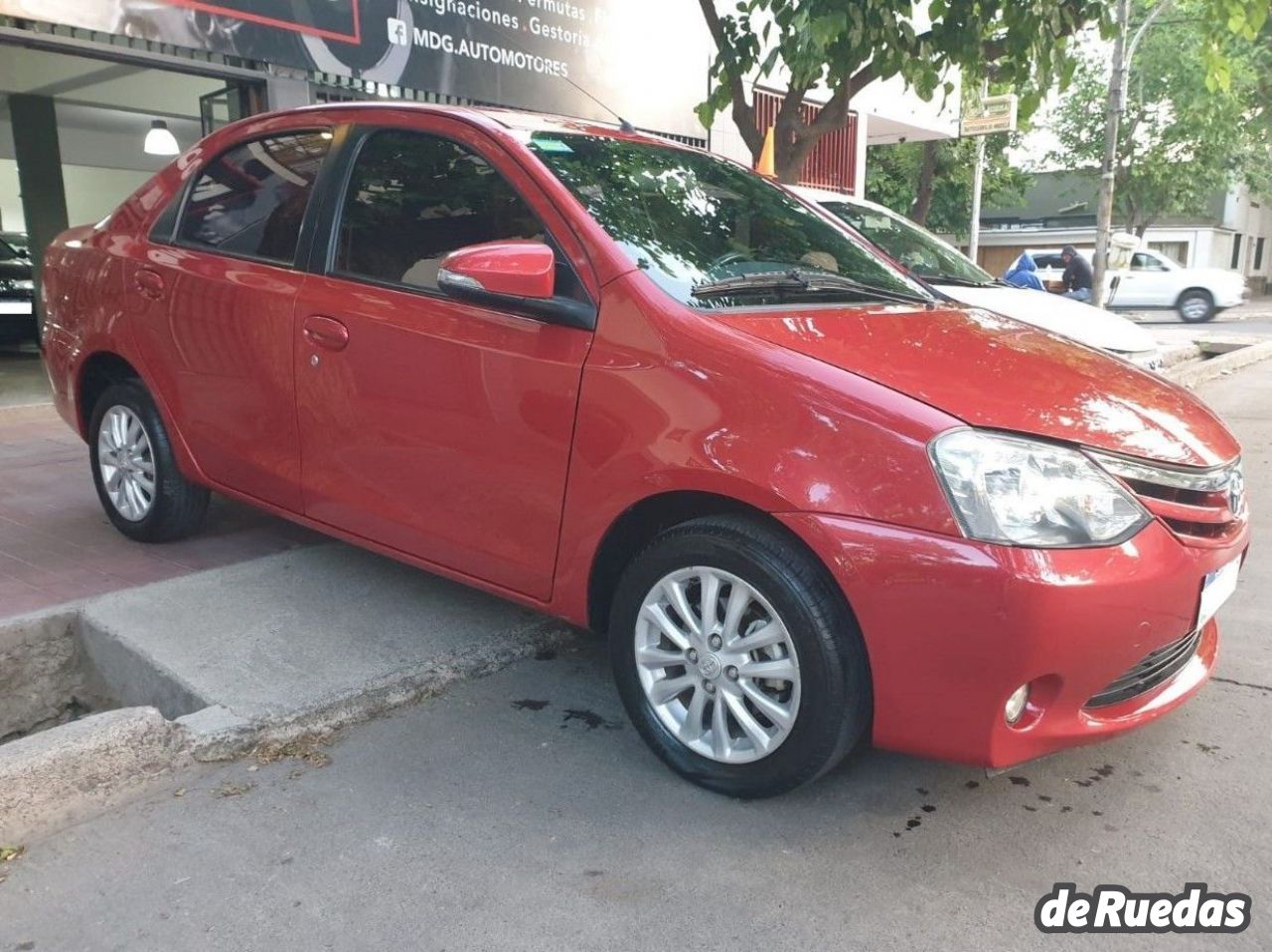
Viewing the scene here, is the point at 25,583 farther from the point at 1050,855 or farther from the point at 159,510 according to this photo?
the point at 1050,855

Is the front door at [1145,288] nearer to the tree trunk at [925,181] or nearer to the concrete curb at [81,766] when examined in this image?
the tree trunk at [925,181]

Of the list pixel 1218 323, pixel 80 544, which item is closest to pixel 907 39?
pixel 80 544

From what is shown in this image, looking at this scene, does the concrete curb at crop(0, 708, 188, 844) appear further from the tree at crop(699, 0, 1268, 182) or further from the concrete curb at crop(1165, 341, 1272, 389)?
the concrete curb at crop(1165, 341, 1272, 389)

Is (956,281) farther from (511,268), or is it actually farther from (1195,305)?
(1195,305)

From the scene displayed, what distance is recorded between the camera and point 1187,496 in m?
2.59

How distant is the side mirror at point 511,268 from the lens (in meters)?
2.85

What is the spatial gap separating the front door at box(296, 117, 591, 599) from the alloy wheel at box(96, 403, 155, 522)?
3.56 feet

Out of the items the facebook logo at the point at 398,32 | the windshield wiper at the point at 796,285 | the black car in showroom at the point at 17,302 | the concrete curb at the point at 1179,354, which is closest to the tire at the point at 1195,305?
the concrete curb at the point at 1179,354

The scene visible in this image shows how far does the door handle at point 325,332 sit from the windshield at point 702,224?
0.86 metres

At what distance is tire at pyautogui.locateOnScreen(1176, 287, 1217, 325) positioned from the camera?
23641 millimetres

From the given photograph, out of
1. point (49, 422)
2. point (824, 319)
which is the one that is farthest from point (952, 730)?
point (49, 422)

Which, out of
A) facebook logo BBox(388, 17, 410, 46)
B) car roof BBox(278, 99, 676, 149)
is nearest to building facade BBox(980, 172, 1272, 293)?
facebook logo BBox(388, 17, 410, 46)

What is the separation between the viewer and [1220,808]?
8.91ft

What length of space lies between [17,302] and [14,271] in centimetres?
36
